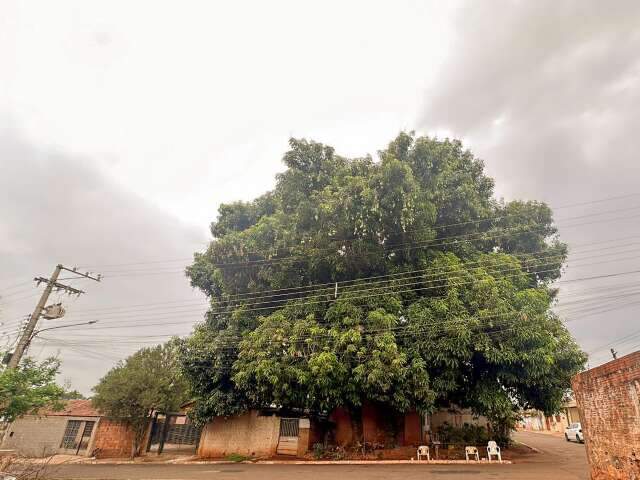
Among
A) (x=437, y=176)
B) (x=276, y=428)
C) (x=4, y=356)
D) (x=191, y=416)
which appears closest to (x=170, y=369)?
(x=191, y=416)

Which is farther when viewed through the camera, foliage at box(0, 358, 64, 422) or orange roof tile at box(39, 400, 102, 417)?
orange roof tile at box(39, 400, 102, 417)

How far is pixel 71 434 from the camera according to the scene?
2525cm

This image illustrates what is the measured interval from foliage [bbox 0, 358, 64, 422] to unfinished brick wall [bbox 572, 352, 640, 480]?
17097 mm

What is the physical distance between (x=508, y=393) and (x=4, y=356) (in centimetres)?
2117

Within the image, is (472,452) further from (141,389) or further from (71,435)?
(71,435)

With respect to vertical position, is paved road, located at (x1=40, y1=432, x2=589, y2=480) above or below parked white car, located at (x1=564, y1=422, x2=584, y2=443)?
below

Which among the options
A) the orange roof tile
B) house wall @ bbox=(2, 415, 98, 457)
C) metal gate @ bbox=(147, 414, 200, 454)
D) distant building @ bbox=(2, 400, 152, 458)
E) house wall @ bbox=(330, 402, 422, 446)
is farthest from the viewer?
the orange roof tile

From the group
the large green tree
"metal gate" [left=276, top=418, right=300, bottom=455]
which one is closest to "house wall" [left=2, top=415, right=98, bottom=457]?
the large green tree

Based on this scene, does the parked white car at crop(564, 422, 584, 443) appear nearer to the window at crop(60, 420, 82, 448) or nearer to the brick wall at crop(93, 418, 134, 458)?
the brick wall at crop(93, 418, 134, 458)

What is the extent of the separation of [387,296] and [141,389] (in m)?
15.3

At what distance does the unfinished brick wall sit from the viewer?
26.8 feet

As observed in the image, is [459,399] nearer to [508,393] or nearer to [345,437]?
[508,393]

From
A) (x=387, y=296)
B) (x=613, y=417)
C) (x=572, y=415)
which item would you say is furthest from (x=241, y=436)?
(x=572, y=415)

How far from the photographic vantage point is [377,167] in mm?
18609
